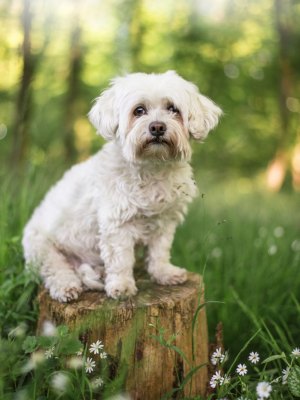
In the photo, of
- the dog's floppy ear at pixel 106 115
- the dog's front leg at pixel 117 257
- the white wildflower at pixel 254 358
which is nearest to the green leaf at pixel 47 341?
the dog's front leg at pixel 117 257

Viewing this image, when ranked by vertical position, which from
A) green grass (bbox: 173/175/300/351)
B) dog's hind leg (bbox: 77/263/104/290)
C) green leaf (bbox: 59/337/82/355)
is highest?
green leaf (bbox: 59/337/82/355)

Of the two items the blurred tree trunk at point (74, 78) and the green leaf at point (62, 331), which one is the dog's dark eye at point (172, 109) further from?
the blurred tree trunk at point (74, 78)

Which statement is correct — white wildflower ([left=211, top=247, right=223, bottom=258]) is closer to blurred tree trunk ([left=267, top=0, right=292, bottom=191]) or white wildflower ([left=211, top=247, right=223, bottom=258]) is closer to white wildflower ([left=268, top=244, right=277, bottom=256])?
white wildflower ([left=268, top=244, right=277, bottom=256])

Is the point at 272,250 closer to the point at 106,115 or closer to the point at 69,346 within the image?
the point at 106,115

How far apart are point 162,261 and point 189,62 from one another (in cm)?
972

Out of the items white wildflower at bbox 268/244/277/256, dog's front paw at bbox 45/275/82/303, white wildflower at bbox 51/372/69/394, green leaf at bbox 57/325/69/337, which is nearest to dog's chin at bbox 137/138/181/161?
dog's front paw at bbox 45/275/82/303

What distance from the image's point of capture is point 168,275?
10.9 feet

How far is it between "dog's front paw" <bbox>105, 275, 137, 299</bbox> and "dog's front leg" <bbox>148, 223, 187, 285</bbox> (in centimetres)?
26

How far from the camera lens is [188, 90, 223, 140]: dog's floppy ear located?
318 centimetres

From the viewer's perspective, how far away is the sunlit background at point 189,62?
11.2 metres

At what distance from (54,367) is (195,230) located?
275 centimetres

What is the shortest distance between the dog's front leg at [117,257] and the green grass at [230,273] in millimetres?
475

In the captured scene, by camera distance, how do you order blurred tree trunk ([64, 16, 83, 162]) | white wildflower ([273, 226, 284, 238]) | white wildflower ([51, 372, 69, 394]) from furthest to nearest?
blurred tree trunk ([64, 16, 83, 162]) < white wildflower ([273, 226, 284, 238]) < white wildflower ([51, 372, 69, 394])

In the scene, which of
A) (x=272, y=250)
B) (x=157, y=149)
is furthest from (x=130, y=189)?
(x=272, y=250)
